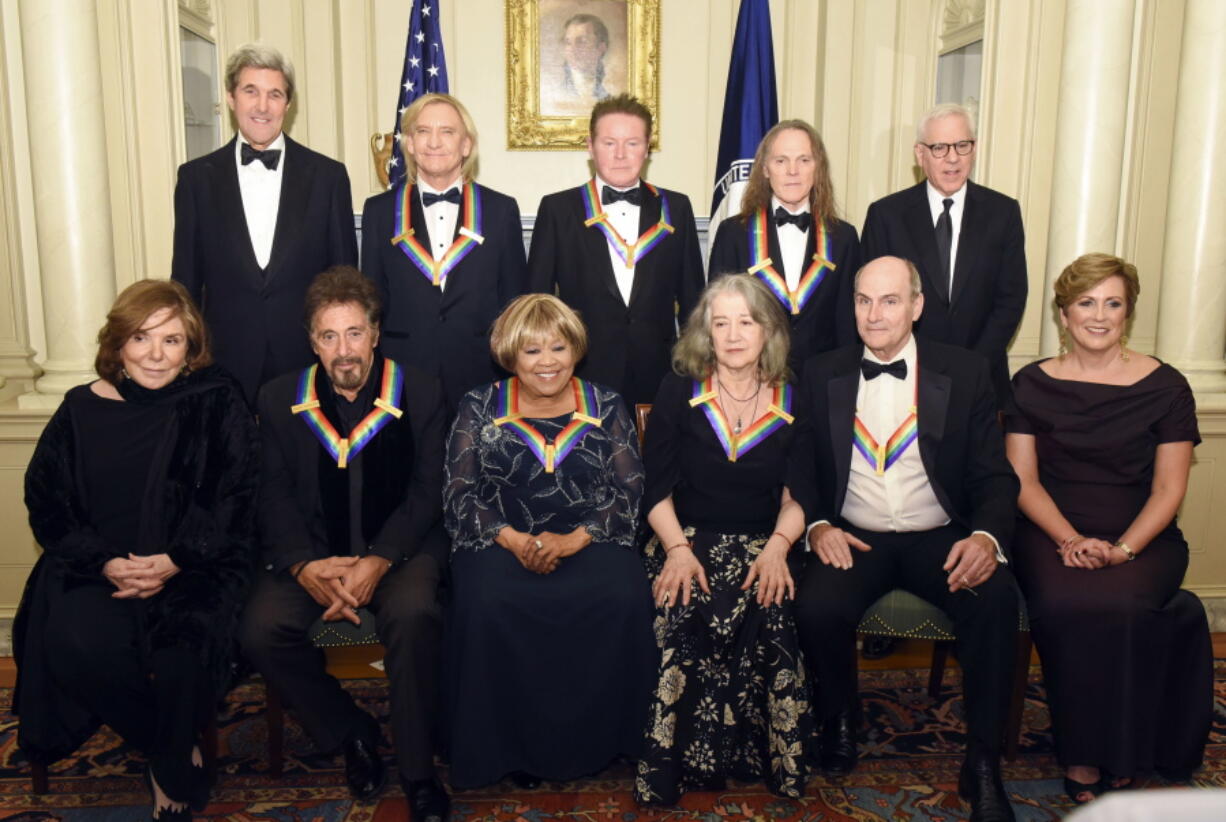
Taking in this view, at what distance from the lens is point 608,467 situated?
126 inches

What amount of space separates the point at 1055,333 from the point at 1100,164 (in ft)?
2.41

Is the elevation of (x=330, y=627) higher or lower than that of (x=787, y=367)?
lower

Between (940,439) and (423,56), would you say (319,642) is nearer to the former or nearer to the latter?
(940,439)

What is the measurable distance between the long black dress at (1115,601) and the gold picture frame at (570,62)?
3744 mm

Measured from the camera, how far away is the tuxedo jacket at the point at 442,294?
12.0 ft

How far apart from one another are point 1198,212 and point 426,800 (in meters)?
3.87

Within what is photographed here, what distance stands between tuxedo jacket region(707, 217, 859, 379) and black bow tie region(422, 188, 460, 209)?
99 centimetres

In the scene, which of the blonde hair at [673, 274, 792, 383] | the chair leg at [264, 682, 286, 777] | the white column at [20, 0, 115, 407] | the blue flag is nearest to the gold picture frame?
the blue flag

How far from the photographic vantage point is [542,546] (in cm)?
302

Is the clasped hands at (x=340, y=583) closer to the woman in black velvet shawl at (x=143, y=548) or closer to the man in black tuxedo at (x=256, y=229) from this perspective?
the woman in black velvet shawl at (x=143, y=548)

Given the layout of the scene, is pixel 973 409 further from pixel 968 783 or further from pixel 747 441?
pixel 968 783

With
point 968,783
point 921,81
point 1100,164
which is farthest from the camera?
point 921,81

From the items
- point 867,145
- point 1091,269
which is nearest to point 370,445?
point 1091,269

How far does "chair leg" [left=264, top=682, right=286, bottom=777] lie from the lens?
3041 mm
